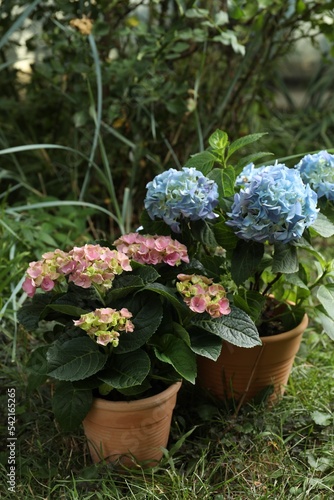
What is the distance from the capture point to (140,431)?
5.05 feet

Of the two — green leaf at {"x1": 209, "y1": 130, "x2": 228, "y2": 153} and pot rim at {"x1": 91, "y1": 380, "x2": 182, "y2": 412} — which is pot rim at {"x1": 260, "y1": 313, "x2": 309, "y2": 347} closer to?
pot rim at {"x1": 91, "y1": 380, "x2": 182, "y2": 412}

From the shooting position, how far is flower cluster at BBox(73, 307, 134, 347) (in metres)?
1.41

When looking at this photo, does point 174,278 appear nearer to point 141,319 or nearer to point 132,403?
point 141,319

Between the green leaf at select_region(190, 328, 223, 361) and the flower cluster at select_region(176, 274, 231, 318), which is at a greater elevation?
the flower cluster at select_region(176, 274, 231, 318)

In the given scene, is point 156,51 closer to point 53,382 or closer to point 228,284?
point 228,284

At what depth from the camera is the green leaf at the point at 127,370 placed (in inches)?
56.3

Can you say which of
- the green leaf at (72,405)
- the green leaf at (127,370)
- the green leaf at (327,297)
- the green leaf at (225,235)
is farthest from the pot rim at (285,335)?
the green leaf at (72,405)

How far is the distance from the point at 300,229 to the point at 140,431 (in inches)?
22.7

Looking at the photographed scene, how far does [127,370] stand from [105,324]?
0.13m

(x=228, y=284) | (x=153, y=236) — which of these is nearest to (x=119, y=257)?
(x=153, y=236)

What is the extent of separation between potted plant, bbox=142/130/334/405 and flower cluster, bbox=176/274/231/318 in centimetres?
9

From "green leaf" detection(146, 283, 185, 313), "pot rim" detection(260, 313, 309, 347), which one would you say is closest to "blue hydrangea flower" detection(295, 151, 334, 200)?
"pot rim" detection(260, 313, 309, 347)

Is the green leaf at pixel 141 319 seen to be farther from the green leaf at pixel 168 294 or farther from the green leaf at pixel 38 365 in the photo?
the green leaf at pixel 38 365

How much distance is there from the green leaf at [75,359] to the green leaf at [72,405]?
0.06 meters
